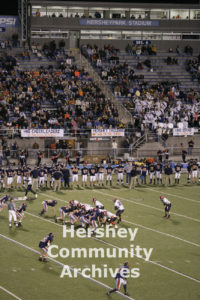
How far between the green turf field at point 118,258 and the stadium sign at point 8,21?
18.3m

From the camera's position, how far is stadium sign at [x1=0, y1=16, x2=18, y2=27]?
139 ft

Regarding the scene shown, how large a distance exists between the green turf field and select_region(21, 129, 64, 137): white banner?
6.23 metres

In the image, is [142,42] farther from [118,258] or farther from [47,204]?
[118,258]

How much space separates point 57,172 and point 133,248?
8402 millimetres

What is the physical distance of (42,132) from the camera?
33500 millimetres

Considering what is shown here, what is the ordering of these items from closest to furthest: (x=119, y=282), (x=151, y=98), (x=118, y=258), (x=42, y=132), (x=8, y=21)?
1. (x=119, y=282)
2. (x=118, y=258)
3. (x=42, y=132)
4. (x=151, y=98)
5. (x=8, y=21)

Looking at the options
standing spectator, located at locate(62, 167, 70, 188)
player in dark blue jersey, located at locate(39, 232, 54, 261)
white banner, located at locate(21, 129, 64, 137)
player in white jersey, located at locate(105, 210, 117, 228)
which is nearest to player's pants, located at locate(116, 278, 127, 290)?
player in dark blue jersey, located at locate(39, 232, 54, 261)

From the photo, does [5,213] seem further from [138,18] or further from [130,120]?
[138,18]

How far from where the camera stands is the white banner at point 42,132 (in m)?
33.3

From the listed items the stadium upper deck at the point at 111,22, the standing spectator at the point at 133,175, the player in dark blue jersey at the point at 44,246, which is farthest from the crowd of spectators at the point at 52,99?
the player in dark blue jersey at the point at 44,246

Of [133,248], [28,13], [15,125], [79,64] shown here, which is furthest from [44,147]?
[133,248]

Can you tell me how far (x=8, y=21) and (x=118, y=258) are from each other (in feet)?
90.1

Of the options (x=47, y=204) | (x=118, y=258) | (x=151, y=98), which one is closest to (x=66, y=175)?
(x=47, y=204)

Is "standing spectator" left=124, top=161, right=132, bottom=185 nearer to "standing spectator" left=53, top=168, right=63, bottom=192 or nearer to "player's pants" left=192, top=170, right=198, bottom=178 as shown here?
"player's pants" left=192, top=170, right=198, bottom=178
